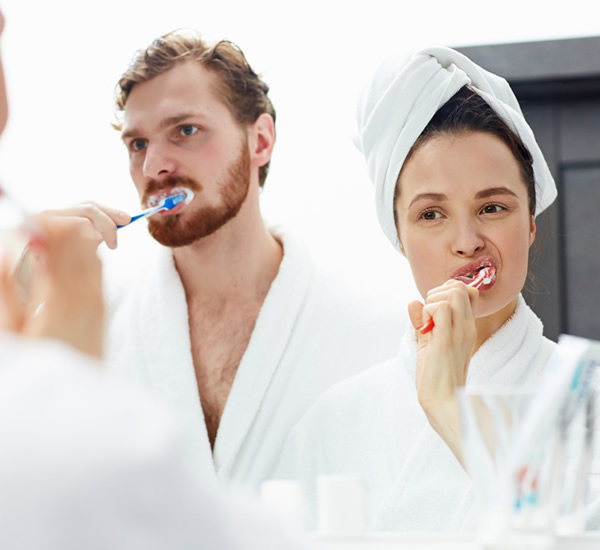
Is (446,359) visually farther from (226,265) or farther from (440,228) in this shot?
(226,265)

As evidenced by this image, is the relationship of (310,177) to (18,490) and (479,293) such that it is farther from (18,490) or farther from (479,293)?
(18,490)

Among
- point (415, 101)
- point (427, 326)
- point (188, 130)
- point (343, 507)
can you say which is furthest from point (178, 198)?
point (343, 507)

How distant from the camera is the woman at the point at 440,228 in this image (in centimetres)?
94

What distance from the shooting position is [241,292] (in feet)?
4.33

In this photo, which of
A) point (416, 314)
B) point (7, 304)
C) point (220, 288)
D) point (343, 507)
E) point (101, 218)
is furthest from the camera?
point (220, 288)

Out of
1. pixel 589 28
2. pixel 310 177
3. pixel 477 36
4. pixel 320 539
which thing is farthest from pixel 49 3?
pixel 320 539

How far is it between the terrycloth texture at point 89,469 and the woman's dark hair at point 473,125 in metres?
0.72

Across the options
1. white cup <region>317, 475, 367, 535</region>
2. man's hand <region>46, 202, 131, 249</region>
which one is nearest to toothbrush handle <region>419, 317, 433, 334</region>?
white cup <region>317, 475, 367, 535</region>

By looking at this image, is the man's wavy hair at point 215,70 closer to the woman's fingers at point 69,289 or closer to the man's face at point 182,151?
the man's face at point 182,151

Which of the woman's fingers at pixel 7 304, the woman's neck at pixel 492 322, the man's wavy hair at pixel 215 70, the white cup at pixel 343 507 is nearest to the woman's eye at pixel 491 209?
the woman's neck at pixel 492 322

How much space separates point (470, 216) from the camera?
3.14ft

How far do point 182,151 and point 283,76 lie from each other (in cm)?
25

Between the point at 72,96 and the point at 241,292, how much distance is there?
0.49 metres

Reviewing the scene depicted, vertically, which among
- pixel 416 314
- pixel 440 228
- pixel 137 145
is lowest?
pixel 416 314
